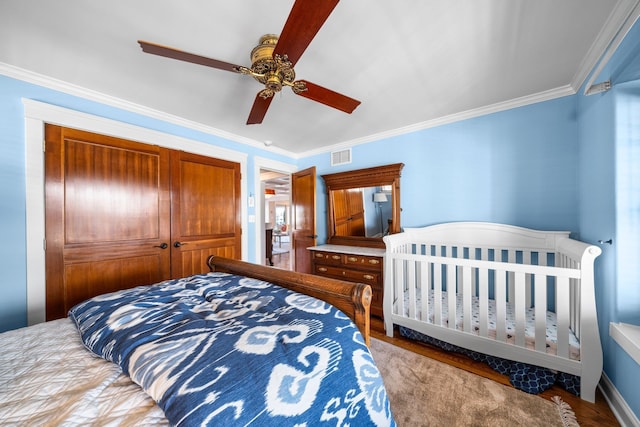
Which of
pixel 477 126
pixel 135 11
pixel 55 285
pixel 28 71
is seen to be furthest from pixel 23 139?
pixel 477 126

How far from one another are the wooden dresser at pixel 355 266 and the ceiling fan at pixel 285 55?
1.65 metres

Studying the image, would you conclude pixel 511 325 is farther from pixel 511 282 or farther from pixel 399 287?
pixel 399 287

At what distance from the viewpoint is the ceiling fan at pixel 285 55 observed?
992 mm

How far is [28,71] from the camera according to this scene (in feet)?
5.84

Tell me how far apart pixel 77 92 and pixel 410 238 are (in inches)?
143

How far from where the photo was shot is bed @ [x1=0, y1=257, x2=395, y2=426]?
59 cm

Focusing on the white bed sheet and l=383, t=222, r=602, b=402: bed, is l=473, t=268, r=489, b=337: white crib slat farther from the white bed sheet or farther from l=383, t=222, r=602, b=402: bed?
the white bed sheet

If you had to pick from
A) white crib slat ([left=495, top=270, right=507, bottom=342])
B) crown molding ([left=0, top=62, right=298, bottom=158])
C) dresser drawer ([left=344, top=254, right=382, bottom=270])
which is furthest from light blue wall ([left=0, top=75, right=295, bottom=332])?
white crib slat ([left=495, top=270, right=507, bottom=342])

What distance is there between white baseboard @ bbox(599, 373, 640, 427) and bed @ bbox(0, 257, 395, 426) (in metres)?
1.47

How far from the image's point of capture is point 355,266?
270 cm

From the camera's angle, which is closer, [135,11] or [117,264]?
[135,11]

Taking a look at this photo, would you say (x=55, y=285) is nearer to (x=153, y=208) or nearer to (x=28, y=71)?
(x=153, y=208)

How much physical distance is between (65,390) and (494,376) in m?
2.39

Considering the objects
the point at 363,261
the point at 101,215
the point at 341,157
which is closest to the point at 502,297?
the point at 363,261
